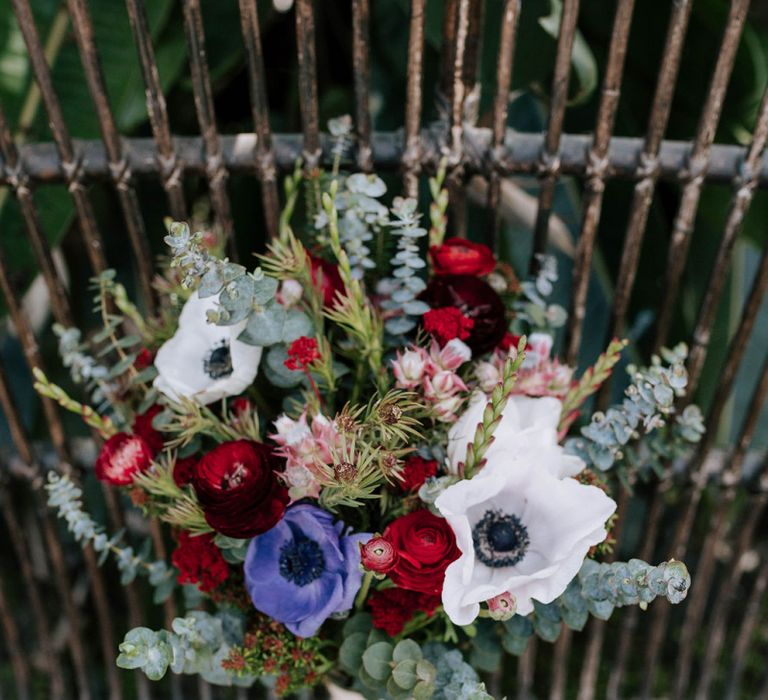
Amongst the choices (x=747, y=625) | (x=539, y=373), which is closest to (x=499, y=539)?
(x=539, y=373)

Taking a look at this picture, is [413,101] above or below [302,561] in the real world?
above

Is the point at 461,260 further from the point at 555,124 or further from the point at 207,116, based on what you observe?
the point at 207,116

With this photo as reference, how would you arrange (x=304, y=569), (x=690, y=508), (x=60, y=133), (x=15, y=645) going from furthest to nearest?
(x=15, y=645) < (x=690, y=508) < (x=60, y=133) < (x=304, y=569)

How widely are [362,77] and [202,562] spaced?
48 centimetres

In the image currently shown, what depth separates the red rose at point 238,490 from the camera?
617 mm

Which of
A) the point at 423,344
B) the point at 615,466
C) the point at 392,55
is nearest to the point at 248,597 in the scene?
the point at 423,344

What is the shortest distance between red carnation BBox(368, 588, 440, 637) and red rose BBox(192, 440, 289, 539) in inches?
5.0

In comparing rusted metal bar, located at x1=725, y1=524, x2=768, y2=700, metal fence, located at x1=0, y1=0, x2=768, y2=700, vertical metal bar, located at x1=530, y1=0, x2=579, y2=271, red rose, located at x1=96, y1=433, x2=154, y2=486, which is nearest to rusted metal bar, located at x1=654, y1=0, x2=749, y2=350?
metal fence, located at x1=0, y1=0, x2=768, y2=700

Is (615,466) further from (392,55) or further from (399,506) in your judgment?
(392,55)

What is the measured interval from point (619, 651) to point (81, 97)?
1.05 meters

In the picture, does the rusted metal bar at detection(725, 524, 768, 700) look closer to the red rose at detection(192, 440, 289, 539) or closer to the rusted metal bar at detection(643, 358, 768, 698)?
the rusted metal bar at detection(643, 358, 768, 698)

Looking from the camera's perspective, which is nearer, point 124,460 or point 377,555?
point 377,555

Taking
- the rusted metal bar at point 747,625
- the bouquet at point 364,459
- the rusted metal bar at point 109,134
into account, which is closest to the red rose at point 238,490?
the bouquet at point 364,459

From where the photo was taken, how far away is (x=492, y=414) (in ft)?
1.93
